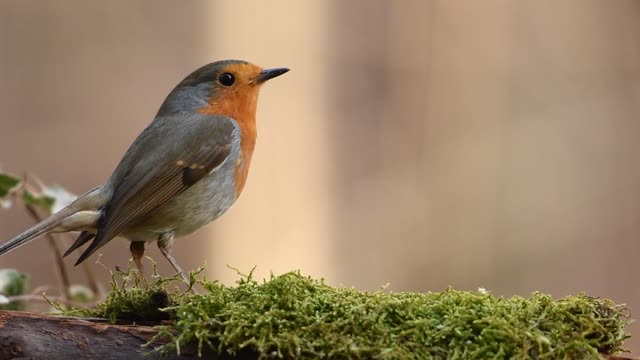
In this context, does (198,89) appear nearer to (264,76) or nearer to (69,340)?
(264,76)

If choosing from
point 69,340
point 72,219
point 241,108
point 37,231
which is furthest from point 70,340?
point 241,108

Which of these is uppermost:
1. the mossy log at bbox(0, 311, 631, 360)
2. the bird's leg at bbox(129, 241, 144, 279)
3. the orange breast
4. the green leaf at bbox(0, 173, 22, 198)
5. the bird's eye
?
the bird's eye

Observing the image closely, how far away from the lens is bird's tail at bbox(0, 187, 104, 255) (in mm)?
3031

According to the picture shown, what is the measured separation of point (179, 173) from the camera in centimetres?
343

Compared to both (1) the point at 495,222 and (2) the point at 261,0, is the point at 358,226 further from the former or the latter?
(2) the point at 261,0

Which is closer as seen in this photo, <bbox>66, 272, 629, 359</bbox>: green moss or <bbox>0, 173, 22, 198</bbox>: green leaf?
<bbox>66, 272, 629, 359</bbox>: green moss

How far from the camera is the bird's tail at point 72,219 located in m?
3.03

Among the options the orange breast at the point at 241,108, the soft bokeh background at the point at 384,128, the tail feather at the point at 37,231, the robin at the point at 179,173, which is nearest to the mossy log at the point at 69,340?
the tail feather at the point at 37,231

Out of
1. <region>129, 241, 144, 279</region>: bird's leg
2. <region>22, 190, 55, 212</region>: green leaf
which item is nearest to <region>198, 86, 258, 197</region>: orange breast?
<region>129, 241, 144, 279</region>: bird's leg

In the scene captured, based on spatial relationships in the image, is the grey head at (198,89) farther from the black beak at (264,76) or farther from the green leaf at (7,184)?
the green leaf at (7,184)

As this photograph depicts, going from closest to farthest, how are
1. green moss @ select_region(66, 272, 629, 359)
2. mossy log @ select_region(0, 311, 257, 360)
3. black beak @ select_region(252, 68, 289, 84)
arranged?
green moss @ select_region(66, 272, 629, 359) → mossy log @ select_region(0, 311, 257, 360) → black beak @ select_region(252, 68, 289, 84)

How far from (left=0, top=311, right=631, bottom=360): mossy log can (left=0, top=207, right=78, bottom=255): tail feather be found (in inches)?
23.0

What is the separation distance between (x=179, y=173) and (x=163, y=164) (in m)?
0.07

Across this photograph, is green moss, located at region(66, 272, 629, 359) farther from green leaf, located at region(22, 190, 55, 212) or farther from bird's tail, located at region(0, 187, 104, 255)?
green leaf, located at region(22, 190, 55, 212)
